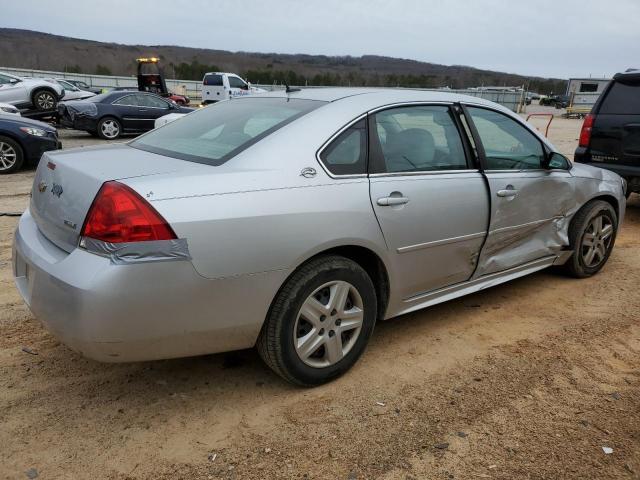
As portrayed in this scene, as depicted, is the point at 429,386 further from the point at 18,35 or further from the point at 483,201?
the point at 18,35

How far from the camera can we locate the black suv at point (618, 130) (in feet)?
Answer: 20.2

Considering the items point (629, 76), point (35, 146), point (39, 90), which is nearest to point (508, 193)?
point (629, 76)

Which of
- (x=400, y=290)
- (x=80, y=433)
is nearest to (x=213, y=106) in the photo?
(x=400, y=290)

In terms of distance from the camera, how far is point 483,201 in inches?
136

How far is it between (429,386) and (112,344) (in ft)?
5.47

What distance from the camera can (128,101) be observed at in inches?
576

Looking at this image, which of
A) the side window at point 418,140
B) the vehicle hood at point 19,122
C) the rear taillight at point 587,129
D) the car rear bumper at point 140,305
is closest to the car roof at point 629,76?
the rear taillight at point 587,129

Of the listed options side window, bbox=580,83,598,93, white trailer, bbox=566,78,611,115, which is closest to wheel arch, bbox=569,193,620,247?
white trailer, bbox=566,78,611,115

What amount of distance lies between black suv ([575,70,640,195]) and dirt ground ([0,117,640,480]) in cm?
315

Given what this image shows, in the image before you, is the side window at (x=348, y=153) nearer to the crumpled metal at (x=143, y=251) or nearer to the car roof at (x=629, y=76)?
the crumpled metal at (x=143, y=251)

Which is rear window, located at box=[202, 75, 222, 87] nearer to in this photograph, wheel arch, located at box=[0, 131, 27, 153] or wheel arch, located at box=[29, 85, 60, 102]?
wheel arch, located at box=[29, 85, 60, 102]

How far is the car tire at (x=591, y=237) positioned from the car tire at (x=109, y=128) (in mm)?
12738

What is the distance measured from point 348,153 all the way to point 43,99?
16880 mm

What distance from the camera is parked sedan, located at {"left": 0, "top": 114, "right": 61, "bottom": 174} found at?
8.94 meters
